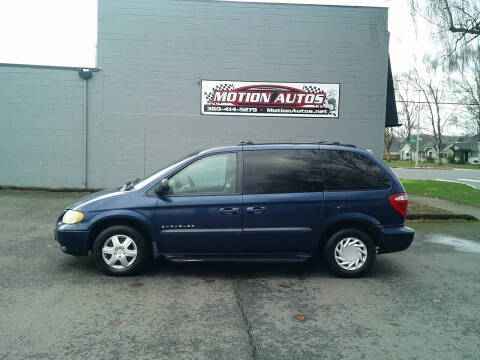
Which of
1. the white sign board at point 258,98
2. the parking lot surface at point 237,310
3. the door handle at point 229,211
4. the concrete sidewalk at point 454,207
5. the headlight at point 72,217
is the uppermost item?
the white sign board at point 258,98

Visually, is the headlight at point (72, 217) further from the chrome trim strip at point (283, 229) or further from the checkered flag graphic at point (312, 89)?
the checkered flag graphic at point (312, 89)

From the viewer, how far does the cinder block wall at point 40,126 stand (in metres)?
12.1

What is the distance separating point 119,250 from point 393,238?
359 centimetres

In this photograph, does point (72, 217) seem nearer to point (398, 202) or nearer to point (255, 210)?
point (255, 210)

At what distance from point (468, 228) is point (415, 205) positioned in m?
2.27

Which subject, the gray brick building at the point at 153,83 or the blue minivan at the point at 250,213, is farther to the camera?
the gray brick building at the point at 153,83

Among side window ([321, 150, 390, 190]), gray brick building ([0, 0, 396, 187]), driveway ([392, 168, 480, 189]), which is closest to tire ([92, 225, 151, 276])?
side window ([321, 150, 390, 190])

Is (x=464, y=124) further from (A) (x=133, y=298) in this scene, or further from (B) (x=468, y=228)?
(A) (x=133, y=298)

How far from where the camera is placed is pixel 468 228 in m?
8.89

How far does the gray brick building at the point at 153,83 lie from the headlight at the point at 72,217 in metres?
Answer: 7.08

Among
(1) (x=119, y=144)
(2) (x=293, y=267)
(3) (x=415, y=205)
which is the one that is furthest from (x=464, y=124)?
(2) (x=293, y=267)

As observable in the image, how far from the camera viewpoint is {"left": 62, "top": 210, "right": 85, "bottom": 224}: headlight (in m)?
5.20

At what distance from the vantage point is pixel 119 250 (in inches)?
204

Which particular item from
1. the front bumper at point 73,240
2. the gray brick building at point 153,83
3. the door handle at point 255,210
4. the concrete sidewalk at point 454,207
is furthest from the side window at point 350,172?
the gray brick building at point 153,83
